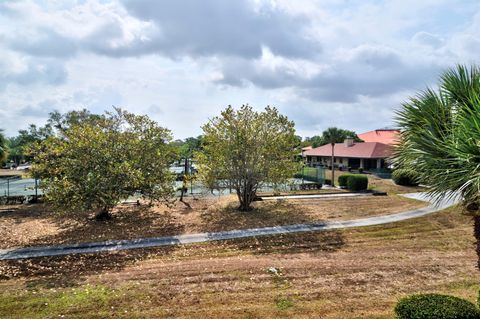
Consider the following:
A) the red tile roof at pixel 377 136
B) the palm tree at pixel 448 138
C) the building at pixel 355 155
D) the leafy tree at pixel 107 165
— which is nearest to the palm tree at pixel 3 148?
the leafy tree at pixel 107 165

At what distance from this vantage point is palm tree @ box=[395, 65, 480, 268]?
5340 millimetres

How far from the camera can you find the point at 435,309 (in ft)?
18.6

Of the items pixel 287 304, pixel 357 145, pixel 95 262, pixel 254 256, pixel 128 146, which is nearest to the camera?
pixel 287 304

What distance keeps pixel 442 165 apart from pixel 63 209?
49.7ft

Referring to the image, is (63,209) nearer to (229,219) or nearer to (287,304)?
(229,219)

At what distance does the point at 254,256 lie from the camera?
12.7 metres

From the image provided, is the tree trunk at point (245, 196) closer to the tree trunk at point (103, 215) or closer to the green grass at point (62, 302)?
the tree trunk at point (103, 215)

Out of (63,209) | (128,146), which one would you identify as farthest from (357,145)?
(63,209)

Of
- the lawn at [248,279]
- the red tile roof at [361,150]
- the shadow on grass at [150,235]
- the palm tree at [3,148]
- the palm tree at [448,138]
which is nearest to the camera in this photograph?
the palm tree at [448,138]

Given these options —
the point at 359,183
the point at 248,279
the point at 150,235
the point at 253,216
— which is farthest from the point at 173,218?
the point at 359,183

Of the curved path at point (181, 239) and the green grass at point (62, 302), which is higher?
the curved path at point (181, 239)

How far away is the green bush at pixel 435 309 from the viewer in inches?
219

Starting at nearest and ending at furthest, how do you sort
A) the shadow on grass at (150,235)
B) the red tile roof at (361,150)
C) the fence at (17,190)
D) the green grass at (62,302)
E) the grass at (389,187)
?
the green grass at (62,302)
the shadow on grass at (150,235)
the fence at (17,190)
the grass at (389,187)
the red tile roof at (361,150)

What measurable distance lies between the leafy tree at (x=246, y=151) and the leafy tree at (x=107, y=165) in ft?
8.51
